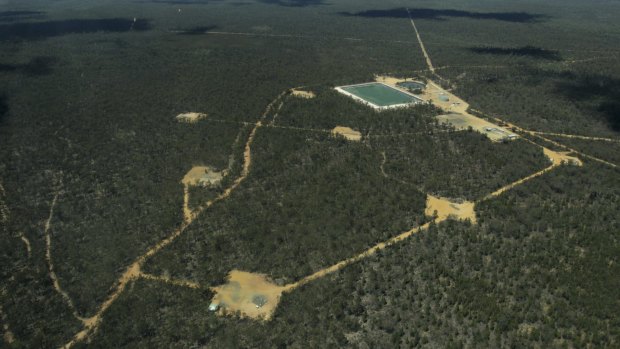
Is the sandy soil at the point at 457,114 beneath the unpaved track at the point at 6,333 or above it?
above

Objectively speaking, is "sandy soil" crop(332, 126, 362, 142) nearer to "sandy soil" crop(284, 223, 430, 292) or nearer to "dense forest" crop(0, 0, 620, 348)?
"dense forest" crop(0, 0, 620, 348)

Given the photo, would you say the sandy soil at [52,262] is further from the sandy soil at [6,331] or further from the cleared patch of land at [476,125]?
the cleared patch of land at [476,125]

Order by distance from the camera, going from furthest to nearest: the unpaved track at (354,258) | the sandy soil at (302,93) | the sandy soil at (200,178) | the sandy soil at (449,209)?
the sandy soil at (302,93) < the sandy soil at (200,178) < the sandy soil at (449,209) < the unpaved track at (354,258)

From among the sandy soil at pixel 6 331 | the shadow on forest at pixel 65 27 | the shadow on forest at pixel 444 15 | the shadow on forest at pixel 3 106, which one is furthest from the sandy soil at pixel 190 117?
the shadow on forest at pixel 444 15

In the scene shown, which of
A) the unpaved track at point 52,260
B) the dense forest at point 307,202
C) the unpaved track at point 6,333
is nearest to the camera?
the dense forest at point 307,202

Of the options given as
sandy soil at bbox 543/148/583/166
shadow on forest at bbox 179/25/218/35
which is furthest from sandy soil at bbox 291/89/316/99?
shadow on forest at bbox 179/25/218/35

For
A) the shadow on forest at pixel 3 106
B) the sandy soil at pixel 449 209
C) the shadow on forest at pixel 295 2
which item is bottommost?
the sandy soil at pixel 449 209

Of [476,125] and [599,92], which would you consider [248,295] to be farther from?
[599,92]

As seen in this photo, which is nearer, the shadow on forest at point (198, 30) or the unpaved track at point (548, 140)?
the unpaved track at point (548, 140)
